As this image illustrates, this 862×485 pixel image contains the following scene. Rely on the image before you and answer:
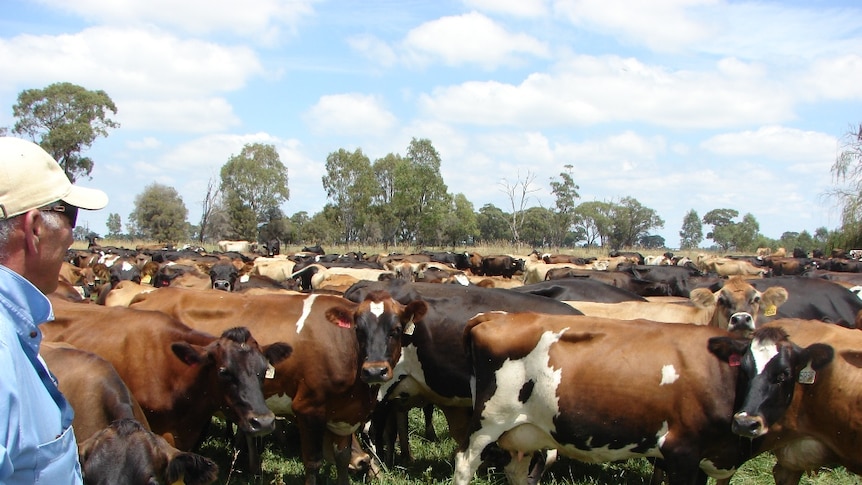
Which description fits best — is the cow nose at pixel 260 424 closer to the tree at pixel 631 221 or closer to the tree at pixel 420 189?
the tree at pixel 420 189

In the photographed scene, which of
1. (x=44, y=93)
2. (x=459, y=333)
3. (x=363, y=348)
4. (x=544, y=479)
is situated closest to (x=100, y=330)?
→ (x=363, y=348)

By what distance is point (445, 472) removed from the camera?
768 cm

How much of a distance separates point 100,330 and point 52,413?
5122mm

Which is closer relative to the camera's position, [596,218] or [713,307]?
[713,307]

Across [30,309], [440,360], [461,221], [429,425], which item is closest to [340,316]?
[440,360]

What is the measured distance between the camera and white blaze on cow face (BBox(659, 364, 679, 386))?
5.55 m

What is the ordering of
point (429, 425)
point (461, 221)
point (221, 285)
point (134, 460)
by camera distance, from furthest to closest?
point (461, 221), point (221, 285), point (429, 425), point (134, 460)

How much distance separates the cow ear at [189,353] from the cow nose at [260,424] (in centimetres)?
73

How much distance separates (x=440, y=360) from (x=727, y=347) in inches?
127

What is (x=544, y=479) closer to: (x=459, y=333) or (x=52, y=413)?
(x=459, y=333)

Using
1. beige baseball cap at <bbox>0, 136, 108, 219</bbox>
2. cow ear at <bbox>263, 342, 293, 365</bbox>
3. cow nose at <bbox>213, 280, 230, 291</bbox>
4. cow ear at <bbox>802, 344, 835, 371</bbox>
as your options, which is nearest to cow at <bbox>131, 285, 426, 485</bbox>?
cow ear at <bbox>263, 342, 293, 365</bbox>

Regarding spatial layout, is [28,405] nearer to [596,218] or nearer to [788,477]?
[788,477]

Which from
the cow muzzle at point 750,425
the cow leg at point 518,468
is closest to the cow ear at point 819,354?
the cow muzzle at point 750,425

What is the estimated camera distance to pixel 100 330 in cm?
654
